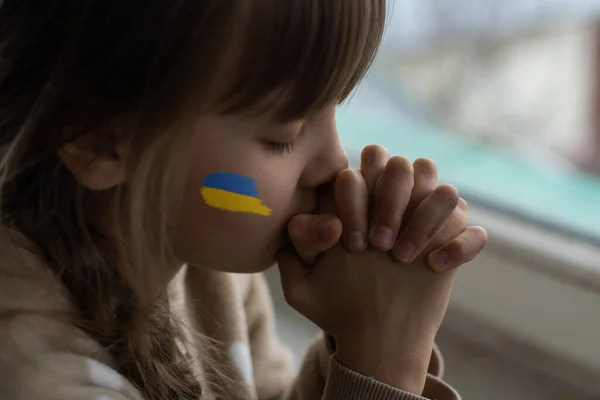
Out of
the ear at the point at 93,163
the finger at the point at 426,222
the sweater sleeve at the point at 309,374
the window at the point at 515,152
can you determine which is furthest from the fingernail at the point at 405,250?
the window at the point at 515,152

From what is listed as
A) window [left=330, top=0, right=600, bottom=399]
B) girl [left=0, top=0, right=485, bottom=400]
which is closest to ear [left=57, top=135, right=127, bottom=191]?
girl [left=0, top=0, right=485, bottom=400]

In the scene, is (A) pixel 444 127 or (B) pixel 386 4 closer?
(B) pixel 386 4

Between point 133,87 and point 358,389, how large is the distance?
304 millimetres

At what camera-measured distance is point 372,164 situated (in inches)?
26.2

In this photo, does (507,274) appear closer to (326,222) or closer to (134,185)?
(326,222)

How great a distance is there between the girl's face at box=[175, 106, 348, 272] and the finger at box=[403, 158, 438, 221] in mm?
66

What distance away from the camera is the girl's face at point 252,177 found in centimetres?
57

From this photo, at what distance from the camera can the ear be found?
56cm

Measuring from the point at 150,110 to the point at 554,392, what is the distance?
0.72m

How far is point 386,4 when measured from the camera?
0.58 m

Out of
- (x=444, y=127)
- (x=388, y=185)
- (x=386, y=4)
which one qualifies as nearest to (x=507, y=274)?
(x=444, y=127)

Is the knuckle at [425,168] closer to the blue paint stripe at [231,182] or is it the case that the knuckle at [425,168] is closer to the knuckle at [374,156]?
the knuckle at [374,156]

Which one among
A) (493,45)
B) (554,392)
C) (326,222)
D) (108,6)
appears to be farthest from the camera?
(493,45)

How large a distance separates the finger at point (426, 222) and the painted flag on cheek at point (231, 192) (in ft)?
0.41
